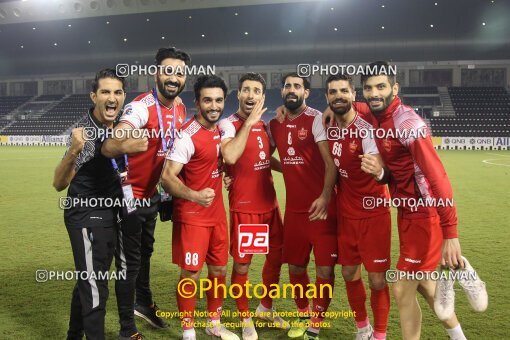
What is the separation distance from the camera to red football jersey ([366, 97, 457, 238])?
333 centimetres

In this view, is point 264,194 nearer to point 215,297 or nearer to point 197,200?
point 197,200

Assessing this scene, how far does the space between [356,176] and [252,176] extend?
1.02 m

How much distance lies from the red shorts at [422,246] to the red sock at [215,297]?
165 centimetres

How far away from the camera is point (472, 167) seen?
733 inches

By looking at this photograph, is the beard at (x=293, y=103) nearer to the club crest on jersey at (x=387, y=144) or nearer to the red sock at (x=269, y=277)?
the club crest on jersey at (x=387, y=144)

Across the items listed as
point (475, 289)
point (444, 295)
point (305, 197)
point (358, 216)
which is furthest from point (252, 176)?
point (475, 289)

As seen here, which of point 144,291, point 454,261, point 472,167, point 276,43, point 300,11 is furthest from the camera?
point 276,43

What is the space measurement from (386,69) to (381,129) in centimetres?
52

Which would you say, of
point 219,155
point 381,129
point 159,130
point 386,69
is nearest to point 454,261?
point 381,129

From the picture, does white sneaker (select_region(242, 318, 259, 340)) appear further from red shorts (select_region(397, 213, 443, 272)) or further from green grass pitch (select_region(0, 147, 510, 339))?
red shorts (select_region(397, 213, 443, 272))

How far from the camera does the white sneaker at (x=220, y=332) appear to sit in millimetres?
4261

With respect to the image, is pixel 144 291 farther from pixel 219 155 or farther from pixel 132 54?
pixel 132 54

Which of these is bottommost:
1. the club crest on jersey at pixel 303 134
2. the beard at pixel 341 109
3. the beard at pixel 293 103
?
the club crest on jersey at pixel 303 134

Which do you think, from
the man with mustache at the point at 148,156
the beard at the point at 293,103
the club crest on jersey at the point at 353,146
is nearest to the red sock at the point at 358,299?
the club crest on jersey at the point at 353,146
